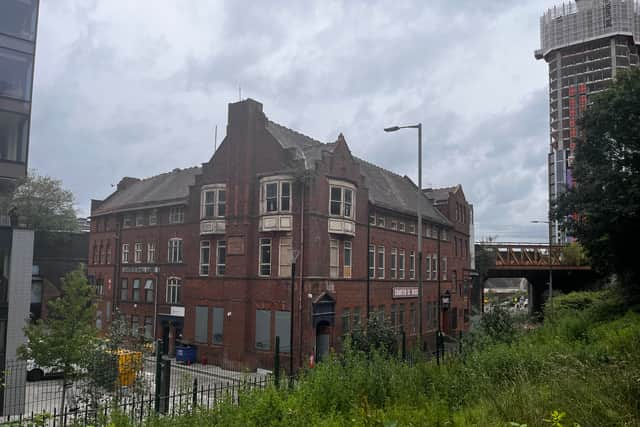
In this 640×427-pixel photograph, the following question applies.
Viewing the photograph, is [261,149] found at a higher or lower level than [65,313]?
higher

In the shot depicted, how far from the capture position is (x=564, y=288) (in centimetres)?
5706

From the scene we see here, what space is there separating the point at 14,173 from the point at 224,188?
41.4 ft

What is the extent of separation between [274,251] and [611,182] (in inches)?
699

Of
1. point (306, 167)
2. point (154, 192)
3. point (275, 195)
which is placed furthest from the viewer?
point (154, 192)

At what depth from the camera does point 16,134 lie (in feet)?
73.3

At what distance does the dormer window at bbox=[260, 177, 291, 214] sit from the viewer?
97.5 feet

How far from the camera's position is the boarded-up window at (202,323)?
106 ft

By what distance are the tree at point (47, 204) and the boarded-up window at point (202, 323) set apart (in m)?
32.5

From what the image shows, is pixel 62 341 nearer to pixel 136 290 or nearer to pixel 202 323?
pixel 202 323

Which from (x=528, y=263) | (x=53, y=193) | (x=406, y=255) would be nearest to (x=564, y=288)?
(x=528, y=263)

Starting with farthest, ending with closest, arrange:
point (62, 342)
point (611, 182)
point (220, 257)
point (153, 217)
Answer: point (153, 217)
point (220, 257)
point (62, 342)
point (611, 182)

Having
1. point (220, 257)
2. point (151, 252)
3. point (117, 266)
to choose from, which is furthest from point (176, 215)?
point (220, 257)

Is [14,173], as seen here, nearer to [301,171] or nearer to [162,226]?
[301,171]

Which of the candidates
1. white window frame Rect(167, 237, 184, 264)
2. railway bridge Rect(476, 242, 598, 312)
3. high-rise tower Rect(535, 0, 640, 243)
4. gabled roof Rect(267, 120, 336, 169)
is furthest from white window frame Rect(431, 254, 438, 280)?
high-rise tower Rect(535, 0, 640, 243)
